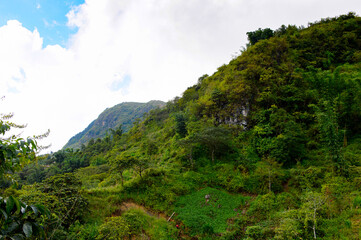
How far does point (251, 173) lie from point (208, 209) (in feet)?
14.9

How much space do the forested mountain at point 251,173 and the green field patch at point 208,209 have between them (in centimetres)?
6

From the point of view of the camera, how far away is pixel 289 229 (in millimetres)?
6703

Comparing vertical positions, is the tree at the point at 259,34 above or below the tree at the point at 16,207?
above

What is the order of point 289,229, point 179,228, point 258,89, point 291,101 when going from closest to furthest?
point 289,229, point 179,228, point 291,101, point 258,89

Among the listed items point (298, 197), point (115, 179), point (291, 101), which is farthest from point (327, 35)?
point (115, 179)

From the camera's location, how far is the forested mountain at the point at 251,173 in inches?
302

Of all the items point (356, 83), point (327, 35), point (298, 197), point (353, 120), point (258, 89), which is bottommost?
point (298, 197)

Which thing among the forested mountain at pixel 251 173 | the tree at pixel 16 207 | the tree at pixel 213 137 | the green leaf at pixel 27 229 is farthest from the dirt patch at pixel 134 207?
the green leaf at pixel 27 229

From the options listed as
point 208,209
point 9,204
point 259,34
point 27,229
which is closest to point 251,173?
point 208,209

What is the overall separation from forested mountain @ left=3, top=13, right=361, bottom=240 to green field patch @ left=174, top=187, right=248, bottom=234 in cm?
6

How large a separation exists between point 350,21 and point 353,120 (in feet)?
66.8

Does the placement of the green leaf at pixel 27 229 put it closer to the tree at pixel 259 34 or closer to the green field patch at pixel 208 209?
the green field patch at pixel 208 209

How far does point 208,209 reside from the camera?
10.8m

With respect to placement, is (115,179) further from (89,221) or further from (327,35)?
(327,35)
